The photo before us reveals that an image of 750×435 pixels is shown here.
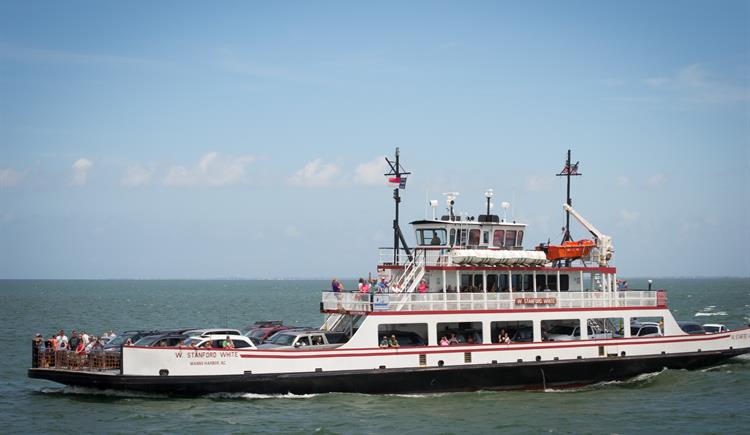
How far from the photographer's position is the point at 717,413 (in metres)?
28.2

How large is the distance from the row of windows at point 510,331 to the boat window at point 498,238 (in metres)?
2.91

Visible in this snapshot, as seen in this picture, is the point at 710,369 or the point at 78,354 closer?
the point at 78,354

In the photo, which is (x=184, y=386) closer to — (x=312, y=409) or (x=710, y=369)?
(x=312, y=409)

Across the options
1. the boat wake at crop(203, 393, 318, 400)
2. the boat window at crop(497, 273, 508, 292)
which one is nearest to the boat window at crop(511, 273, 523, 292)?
the boat window at crop(497, 273, 508, 292)

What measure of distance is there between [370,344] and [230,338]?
4.62 m

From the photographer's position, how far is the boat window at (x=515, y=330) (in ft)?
107

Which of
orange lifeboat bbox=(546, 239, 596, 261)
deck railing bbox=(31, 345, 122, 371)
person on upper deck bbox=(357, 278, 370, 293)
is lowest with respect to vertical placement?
deck railing bbox=(31, 345, 122, 371)

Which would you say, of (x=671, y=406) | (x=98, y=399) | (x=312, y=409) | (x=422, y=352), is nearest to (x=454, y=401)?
(x=422, y=352)

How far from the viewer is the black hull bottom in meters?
27.8

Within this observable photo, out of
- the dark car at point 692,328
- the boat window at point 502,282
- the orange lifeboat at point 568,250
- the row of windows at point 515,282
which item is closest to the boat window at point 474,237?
the row of windows at point 515,282

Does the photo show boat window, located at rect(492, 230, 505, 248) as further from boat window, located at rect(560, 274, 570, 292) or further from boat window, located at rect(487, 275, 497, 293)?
boat window, located at rect(560, 274, 570, 292)

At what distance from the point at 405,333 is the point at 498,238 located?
5413 millimetres

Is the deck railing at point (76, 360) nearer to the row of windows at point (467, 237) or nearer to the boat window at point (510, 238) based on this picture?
the row of windows at point (467, 237)

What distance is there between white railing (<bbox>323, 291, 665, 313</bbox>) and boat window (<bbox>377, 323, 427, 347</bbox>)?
0.87m
